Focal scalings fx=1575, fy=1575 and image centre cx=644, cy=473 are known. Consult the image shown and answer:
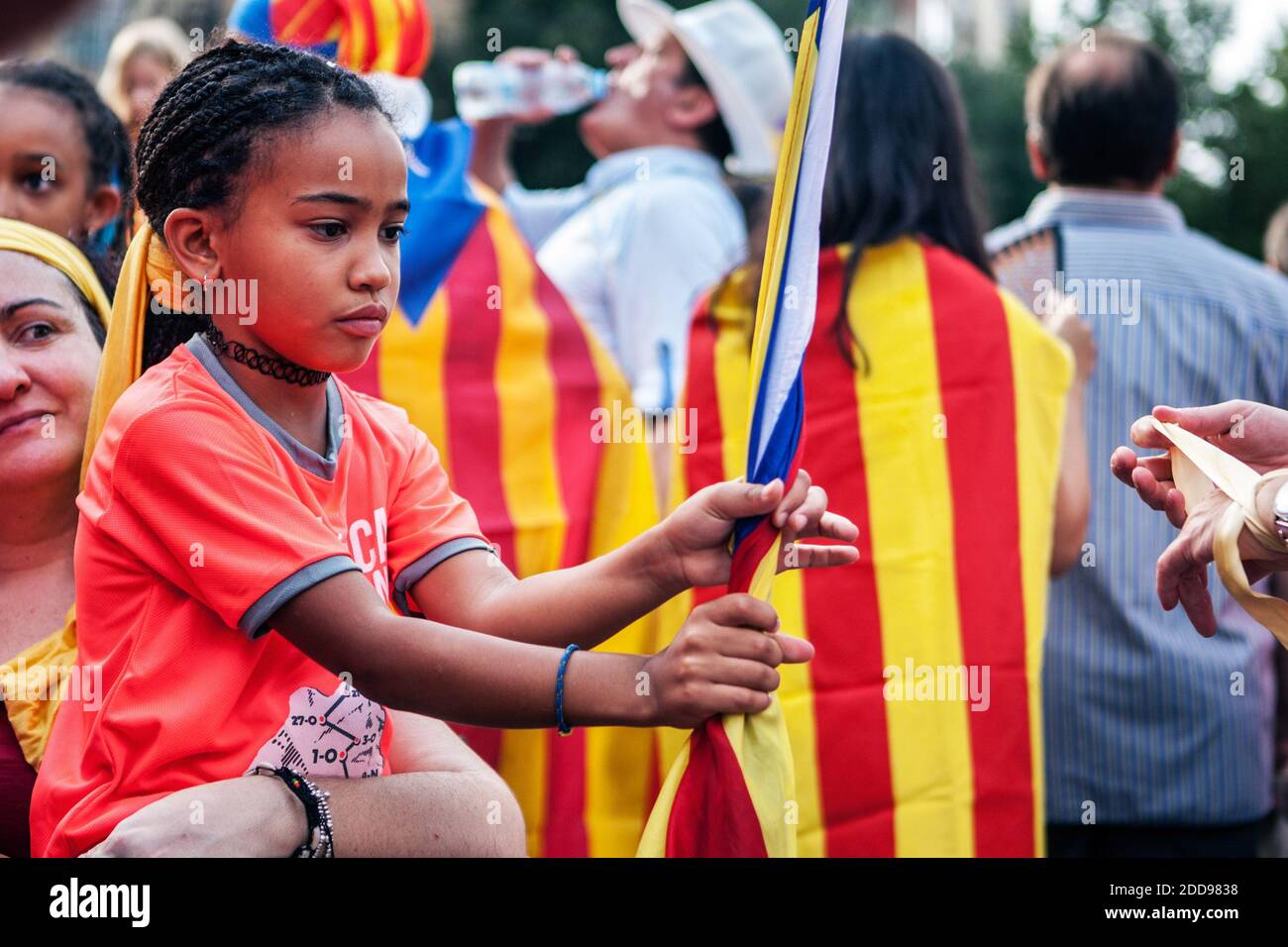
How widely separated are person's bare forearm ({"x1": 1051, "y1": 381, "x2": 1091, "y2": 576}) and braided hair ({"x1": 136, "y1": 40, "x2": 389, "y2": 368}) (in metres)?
1.87

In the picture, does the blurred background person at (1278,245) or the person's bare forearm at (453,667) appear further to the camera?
the blurred background person at (1278,245)

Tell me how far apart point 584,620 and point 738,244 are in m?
2.90

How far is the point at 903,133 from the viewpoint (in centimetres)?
336

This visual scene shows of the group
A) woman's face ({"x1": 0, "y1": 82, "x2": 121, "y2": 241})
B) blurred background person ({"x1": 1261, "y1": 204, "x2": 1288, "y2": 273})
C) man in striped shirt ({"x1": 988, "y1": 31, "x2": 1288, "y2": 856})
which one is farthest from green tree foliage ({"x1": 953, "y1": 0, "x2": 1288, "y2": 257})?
woman's face ({"x1": 0, "y1": 82, "x2": 121, "y2": 241})

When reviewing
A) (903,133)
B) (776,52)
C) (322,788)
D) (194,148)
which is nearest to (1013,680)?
(903,133)

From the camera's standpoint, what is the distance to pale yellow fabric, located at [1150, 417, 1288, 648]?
1.96 metres

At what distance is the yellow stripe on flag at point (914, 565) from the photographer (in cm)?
317

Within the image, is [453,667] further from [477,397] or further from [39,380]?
[477,397]

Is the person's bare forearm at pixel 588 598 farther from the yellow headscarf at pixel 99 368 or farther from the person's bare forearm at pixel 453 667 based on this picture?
the yellow headscarf at pixel 99 368

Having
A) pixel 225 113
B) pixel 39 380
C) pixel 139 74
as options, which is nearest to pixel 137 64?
pixel 139 74

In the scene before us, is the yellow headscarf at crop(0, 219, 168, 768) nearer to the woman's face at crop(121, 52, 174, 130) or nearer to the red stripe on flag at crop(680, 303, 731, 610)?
the red stripe on flag at crop(680, 303, 731, 610)

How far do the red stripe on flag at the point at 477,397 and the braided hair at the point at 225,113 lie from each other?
1.28 m

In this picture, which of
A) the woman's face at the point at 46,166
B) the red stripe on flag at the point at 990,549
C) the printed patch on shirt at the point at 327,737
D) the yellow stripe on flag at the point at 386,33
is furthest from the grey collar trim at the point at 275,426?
the yellow stripe on flag at the point at 386,33
